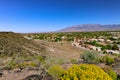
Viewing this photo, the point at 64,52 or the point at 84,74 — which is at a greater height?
the point at 84,74

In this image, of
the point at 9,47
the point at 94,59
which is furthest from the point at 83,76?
the point at 9,47

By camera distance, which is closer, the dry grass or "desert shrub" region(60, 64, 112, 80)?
"desert shrub" region(60, 64, 112, 80)

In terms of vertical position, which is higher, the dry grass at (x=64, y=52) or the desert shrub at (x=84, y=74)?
the desert shrub at (x=84, y=74)

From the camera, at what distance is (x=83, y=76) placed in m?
6.44

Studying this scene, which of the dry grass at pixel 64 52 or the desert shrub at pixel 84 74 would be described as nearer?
the desert shrub at pixel 84 74

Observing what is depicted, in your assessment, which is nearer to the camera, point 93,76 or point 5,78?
point 93,76

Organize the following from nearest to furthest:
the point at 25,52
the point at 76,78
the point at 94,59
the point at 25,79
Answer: the point at 76,78 < the point at 25,79 < the point at 94,59 < the point at 25,52

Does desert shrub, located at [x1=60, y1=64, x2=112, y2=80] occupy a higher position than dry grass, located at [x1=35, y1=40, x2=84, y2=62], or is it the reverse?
desert shrub, located at [x1=60, y1=64, x2=112, y2=80]

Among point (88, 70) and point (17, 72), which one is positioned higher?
point (88, 70)

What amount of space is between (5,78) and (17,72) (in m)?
1.16

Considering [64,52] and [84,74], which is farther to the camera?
[64,52]

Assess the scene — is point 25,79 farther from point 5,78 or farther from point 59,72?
point 59,72

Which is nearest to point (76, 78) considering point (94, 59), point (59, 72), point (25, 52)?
point (59, 72)

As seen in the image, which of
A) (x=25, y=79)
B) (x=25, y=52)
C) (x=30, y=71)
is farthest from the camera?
(x=25, y=52)
